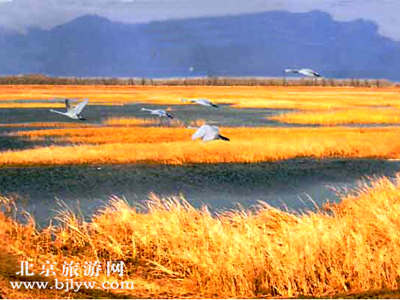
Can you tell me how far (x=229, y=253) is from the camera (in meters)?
8.33

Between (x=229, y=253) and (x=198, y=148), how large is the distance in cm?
1670

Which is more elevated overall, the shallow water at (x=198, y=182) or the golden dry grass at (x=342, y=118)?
the golden dry grass at (x=342, y=118)

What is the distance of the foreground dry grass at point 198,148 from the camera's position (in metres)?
23.5

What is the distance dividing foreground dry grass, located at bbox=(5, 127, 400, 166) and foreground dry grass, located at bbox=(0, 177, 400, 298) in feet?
41.5

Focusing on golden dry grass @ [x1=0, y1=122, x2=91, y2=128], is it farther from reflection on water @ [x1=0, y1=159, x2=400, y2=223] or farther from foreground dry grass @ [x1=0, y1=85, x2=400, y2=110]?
foreground dry grass @ [x1=0, y1=85, x2=400, y2=110]

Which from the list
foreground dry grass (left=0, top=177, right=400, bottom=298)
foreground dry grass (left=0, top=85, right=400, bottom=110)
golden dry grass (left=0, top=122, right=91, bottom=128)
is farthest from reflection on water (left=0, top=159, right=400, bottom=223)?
foreground dry grass (left=0, top=85, right=400, bottom=110)

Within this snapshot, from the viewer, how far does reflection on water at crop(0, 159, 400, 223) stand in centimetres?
1702

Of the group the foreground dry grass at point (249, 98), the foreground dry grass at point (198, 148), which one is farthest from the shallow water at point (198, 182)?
the foreground dry grass at point (249, 98)

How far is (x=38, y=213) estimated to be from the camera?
14805 mm

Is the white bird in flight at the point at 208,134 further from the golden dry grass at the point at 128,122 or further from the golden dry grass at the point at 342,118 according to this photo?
the golden dry grass at the point at 342,118

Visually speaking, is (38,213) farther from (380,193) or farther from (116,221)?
(380,193)

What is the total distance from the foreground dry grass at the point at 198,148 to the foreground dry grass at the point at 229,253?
1264 centimetres

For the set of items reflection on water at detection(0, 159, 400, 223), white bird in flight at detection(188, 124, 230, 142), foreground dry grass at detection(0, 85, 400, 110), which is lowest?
reflection on water at detection(0, 159, 400, 223)

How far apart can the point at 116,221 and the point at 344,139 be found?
1982cm
